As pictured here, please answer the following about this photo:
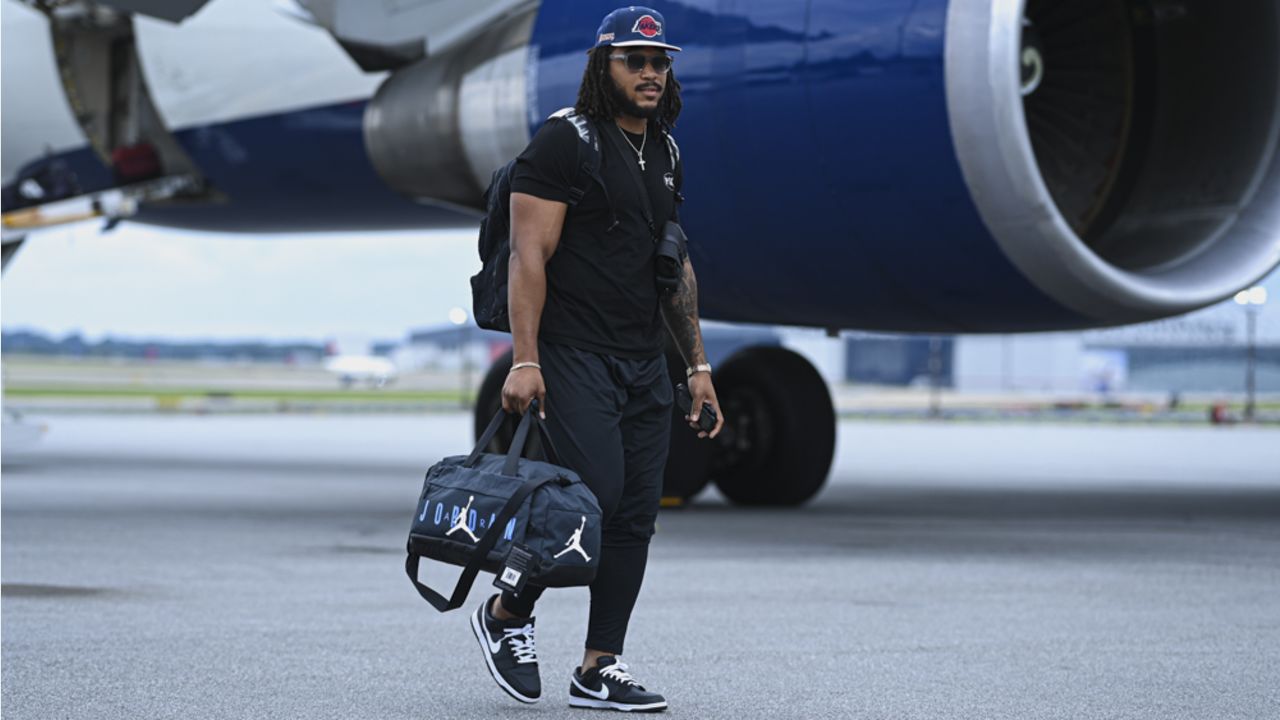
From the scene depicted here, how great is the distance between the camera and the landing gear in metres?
10.6

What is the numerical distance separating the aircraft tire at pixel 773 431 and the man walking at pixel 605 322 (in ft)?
20.8

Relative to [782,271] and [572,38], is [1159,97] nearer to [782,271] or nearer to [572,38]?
[782,271]

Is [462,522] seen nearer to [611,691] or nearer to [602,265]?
[611,691]

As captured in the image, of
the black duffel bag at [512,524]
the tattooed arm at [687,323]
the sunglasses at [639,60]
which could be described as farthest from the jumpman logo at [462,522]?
the sunglasses at [639,60]

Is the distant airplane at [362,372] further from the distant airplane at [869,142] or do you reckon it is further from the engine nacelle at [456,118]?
the engine nacelle at [456,118]

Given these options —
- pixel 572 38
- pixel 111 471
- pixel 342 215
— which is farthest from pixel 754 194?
pixel 111 471

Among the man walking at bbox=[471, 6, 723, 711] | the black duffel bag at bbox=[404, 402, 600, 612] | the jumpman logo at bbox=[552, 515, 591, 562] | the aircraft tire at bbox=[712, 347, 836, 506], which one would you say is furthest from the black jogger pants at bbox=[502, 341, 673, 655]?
the aircraft tire at bbox=[712, 347, 836, 506]

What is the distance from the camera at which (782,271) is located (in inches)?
306

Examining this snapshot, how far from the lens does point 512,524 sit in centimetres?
372

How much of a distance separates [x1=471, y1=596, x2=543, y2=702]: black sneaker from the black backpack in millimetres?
705

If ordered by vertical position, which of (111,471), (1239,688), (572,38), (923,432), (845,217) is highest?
(572,38)

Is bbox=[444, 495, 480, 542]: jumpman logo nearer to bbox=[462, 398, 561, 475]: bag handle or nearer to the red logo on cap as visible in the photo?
bbox=[462, 398, 561, 475]: bag handle

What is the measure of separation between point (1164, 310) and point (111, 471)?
9.57m

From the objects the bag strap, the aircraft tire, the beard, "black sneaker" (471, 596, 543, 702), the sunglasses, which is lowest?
the aircraft tire
